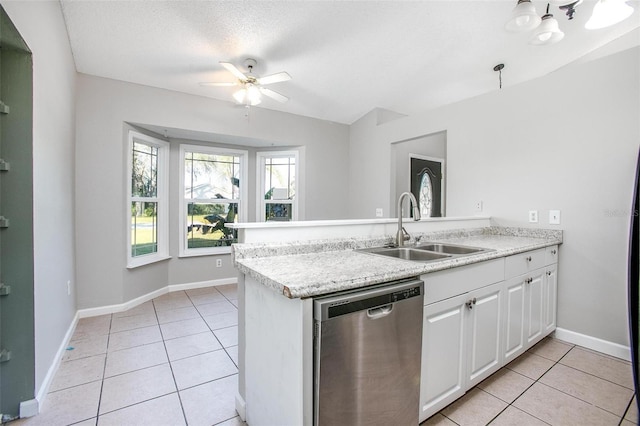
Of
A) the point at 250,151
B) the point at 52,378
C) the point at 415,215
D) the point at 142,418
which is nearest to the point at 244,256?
the point at 142,418

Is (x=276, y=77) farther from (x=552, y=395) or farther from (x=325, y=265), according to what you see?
(x=552, y=395)

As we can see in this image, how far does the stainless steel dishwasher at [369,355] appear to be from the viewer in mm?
1041

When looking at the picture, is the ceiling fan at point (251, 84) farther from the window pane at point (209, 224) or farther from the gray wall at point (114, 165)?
the window pane at point (209, 224)

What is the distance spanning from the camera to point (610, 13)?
69.5 inches

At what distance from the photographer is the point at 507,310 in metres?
1.91

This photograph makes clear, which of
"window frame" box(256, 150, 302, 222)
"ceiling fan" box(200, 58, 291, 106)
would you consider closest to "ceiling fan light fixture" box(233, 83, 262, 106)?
"ceiling fan" box(200, 58, 291, 106)

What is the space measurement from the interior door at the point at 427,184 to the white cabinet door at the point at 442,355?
3.35 m

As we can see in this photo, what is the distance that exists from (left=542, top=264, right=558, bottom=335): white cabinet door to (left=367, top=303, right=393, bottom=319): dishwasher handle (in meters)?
1.89

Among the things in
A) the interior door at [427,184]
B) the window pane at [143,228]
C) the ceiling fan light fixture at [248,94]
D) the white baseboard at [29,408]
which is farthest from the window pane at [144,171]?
the interior door at [427,184]

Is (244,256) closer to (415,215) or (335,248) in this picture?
(335,248)

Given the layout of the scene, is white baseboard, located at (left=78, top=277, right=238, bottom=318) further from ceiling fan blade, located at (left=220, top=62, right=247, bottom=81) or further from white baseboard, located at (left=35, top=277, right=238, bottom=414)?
ceiling fan blade, located at (left=220, top=62, right=247, bottom=81)

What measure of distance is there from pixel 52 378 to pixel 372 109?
440cm

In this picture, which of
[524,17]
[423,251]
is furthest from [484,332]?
[524,17]

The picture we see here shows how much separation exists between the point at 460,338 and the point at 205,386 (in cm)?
159
